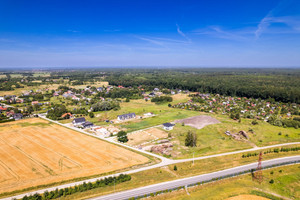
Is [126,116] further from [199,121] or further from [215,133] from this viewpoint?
[215,133]

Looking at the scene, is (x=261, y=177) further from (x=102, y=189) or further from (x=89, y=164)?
(x=89, y=164)

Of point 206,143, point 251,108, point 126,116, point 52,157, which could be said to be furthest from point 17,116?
point 251,108

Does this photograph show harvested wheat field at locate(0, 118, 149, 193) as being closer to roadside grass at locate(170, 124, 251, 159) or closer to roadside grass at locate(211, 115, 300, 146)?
roadside grass at locate(170, 124, 251, 159)

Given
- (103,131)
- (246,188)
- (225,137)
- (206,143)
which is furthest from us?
(103,131)

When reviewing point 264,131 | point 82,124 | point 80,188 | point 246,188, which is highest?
point 82,124

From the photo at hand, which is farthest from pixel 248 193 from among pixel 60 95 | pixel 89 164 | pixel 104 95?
pixel 60 95

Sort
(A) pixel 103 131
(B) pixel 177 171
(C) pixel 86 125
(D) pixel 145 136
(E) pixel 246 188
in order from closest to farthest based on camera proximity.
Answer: (E) pixel 246 188, (B) pixel 177 171, (D) pixel 145 136, (A) pixel 103 131, (C) pixel 86 125

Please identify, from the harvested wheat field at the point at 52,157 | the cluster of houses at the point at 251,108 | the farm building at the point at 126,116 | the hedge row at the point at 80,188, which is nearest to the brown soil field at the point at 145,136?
the harvested wheat field at the point at 52,157

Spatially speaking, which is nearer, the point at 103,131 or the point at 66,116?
the point at 103,131
